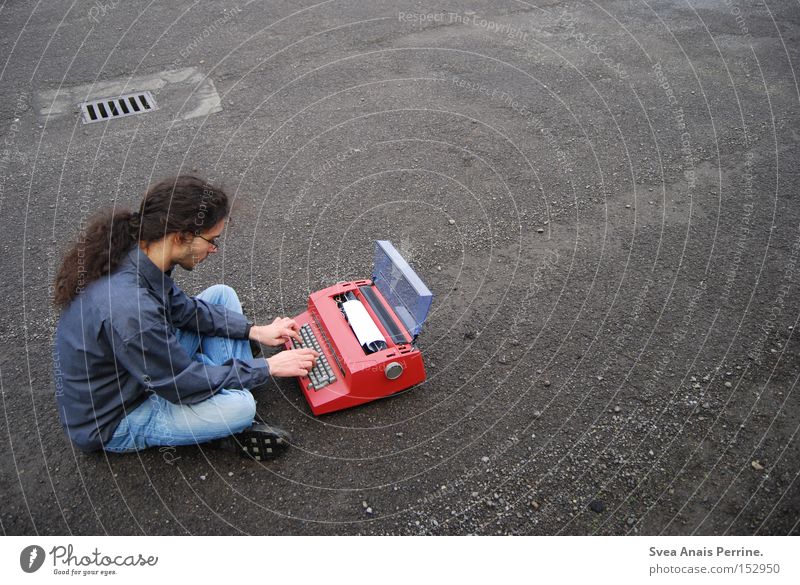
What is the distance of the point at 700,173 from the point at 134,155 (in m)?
5.45

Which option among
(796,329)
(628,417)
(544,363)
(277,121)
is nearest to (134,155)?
(277,121)

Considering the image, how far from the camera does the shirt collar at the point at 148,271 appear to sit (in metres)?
2.95

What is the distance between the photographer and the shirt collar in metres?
2.95

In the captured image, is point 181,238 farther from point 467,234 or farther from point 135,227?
point 467,234

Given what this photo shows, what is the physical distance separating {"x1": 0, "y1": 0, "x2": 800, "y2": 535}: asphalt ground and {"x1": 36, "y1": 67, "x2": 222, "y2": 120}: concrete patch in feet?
0.12

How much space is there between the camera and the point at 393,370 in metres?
3.47

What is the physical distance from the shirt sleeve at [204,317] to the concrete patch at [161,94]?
343 centimetres

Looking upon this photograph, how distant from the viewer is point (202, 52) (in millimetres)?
7254

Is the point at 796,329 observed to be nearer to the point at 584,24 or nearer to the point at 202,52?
the point at 584,24
